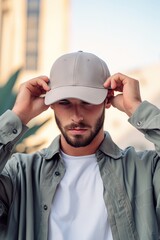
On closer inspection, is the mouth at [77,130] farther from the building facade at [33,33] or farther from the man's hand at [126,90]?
the building facade at [33,33]

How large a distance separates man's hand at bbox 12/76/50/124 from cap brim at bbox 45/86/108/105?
7 centimetres

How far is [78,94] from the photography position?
1.64 metres

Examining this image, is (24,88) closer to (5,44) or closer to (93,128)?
(93,128)

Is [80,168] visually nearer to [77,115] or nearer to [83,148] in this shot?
[83,148]

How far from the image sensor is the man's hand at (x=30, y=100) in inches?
69.7

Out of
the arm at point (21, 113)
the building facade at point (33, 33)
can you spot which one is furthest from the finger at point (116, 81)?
the building facade at point (33, 33)

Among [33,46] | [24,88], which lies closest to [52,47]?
[33,46]

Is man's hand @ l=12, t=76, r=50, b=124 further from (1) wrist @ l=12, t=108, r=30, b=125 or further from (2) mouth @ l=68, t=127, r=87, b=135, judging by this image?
(2) mouth @ l=68, t=127, r=87, b=135

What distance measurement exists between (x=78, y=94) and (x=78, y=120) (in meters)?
0.09

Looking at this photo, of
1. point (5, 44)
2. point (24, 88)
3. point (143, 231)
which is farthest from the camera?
point (5, 44)

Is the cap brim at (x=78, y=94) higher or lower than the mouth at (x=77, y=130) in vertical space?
higher

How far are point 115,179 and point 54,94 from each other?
356 mm

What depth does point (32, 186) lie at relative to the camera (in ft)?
5.64

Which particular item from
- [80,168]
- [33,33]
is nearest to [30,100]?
[80,168]
